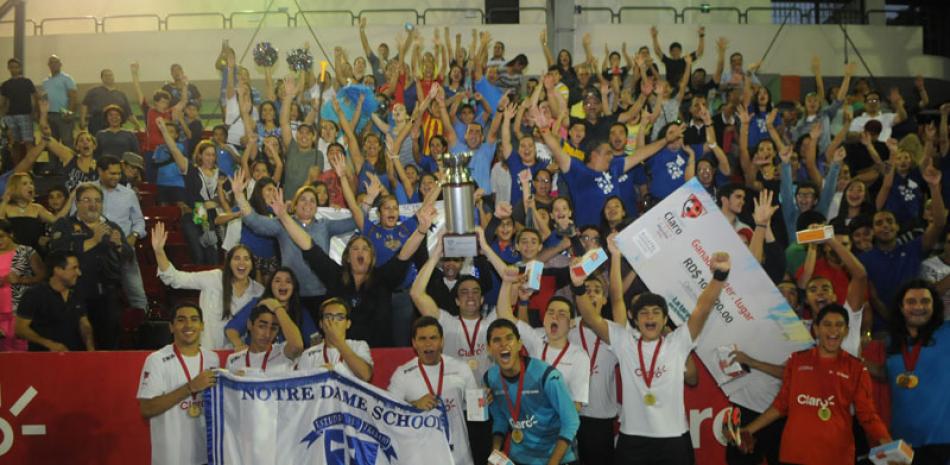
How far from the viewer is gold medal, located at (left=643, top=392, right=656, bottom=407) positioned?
296 inches

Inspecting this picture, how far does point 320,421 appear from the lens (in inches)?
292

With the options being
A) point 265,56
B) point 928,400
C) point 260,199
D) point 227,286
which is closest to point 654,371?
point 928,400

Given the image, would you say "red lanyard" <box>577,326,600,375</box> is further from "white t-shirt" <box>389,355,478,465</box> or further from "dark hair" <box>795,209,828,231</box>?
"dark hair" <box>795,209,828,231</box>

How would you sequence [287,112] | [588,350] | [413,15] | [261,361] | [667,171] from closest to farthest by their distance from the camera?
[261,361] < [588,350] < [667,171] < [287,112] < [413,15]

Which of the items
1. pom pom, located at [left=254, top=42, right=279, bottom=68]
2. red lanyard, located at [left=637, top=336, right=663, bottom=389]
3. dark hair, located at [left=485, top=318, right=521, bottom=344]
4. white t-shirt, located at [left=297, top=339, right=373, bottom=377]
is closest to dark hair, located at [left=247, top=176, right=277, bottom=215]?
white t-shirt, located at [left=297, top=339, right=373, bottom=377]

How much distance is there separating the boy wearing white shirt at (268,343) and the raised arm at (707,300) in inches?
114

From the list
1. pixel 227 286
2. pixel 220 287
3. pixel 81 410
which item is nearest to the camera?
pixel 81 410

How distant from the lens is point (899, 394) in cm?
765

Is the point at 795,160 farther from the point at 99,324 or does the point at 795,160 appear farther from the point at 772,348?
the point at 99,324

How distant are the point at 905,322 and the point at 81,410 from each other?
630cm

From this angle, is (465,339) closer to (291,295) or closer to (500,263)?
(500,263)

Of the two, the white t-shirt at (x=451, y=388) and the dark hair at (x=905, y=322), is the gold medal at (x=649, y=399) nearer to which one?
the white t-shirt at (x=451, y=388)

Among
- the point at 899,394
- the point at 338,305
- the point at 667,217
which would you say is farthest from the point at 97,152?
the point at 899,394

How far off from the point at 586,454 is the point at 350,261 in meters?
2.48
